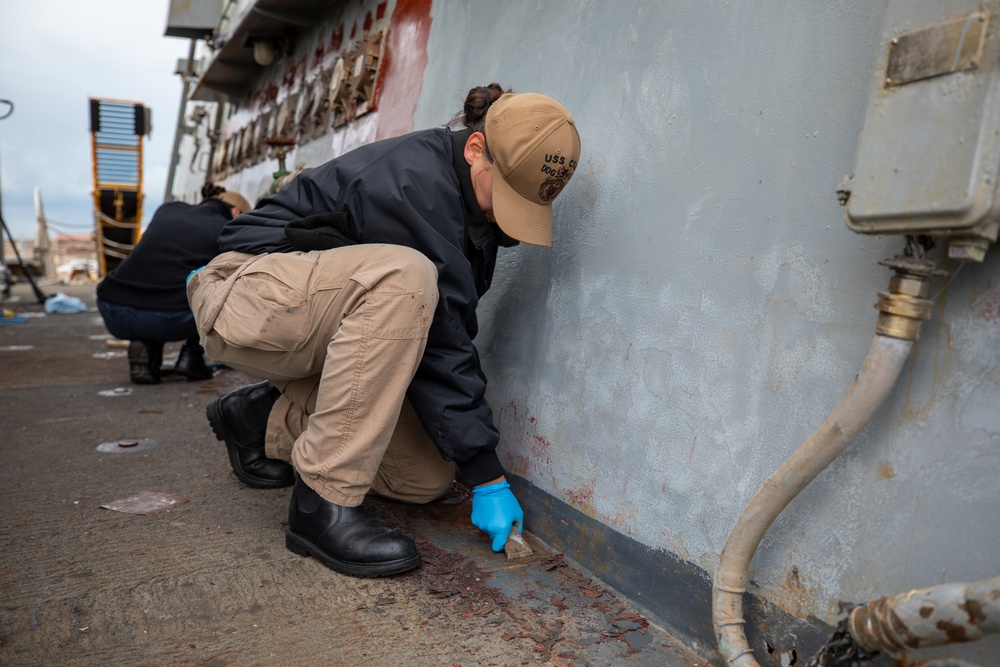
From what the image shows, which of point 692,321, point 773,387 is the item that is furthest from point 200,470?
point 773,387

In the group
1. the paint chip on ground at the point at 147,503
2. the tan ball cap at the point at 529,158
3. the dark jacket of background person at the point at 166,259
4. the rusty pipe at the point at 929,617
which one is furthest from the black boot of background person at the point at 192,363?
the rusty pipe at the point at 929,617

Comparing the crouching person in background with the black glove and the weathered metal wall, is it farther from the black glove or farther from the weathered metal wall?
the weathered metal wall

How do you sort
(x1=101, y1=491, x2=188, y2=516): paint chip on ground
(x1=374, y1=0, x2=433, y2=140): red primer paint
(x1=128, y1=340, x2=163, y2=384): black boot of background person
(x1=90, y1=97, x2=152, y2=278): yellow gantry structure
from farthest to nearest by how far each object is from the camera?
(x1=90, y1=97, x2=152, y2=278): yellow gantry structure, (x1=128, y1=340, x2=163, y2=384): black boot of background person, (x1=374, y1=0, x2=433, y2=140): red primer paint, (x1=101, y1=491, x2=188, y2=516): paint chip on ground

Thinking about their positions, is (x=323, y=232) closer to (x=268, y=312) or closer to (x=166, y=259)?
(x=268, y=312)

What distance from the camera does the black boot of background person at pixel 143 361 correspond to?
12.7 ft

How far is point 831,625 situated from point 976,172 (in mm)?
757

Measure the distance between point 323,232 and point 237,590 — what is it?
89 cm

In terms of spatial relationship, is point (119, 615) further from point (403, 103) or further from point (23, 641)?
point (403, 103)

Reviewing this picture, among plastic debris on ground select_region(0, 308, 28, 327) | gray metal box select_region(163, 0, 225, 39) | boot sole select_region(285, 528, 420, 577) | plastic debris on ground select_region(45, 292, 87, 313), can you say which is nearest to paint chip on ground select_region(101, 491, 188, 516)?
boot sole select_region(285, 528, 420, 577)

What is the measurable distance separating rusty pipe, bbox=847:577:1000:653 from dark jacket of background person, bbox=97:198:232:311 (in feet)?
11.0

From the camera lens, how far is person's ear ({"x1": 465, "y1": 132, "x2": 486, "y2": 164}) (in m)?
1.87

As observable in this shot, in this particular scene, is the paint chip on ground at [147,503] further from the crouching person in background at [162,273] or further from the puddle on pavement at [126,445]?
the crouching person in background at [162,273]

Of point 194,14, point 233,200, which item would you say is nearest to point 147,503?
point 233,200

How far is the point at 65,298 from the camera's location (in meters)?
8.26
